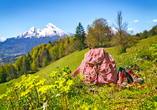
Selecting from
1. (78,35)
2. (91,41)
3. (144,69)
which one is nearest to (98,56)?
(144,69)

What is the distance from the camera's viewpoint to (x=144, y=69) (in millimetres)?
5711

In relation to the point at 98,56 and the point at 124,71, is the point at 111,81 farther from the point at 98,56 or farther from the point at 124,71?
the point at 98,56

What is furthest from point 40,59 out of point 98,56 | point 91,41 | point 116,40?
point 98,56

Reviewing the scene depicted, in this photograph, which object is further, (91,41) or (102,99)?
(91,41)

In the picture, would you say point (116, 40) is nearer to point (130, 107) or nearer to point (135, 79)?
point (135, 79)

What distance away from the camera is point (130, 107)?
8.55ft

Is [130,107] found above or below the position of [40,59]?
above

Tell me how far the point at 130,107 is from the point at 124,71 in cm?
220

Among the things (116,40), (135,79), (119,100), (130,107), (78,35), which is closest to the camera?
(130,107)

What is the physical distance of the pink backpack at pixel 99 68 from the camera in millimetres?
4633

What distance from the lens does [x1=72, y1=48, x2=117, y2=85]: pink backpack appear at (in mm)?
4633

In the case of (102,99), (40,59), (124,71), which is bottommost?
(40,59)

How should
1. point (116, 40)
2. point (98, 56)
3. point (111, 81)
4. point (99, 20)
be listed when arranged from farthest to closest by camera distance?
point (99, 20)
point (116, 40)
point (98, 56)
point (111, 81)

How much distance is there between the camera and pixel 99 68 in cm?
479
